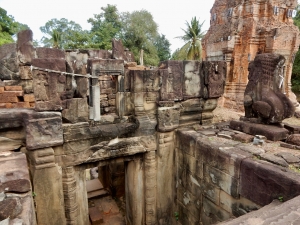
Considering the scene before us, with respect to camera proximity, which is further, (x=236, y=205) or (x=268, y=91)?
(x=268, y=91)

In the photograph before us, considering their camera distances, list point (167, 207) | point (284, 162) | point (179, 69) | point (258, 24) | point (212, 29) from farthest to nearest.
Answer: point (212, 29) → point (258, 24) → point (167, 207) → point (179, 69) → point (284, 162)

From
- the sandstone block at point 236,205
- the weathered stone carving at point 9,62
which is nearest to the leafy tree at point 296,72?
the sandstone block at point 236,205

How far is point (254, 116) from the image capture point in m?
4.31

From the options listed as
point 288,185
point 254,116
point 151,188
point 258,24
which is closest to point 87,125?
point 151,188

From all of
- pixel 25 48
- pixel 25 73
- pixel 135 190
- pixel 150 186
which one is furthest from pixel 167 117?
pixel 25 48

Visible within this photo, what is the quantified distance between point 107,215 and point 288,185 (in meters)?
4.75

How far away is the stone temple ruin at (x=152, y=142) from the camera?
2.96 m

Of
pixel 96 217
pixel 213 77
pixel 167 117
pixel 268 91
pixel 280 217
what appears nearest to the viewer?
pixel 280 217

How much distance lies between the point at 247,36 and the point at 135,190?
984 cm

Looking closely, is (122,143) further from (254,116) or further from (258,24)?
(258,24)

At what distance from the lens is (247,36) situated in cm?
1074

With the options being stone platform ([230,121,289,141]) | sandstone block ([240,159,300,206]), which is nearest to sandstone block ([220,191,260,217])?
sandstone block ([240,159,300,206])

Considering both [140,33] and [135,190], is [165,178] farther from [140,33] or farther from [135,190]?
[140,33]

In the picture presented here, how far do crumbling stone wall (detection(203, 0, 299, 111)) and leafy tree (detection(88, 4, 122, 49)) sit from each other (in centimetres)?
1325
